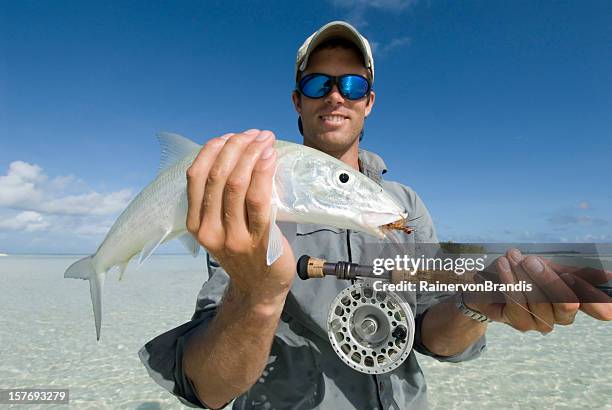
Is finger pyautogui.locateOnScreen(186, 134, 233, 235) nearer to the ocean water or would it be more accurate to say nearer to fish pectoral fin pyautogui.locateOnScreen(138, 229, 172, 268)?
fish pectoral fin pyautogui.locateOnScreen(138, 229, 172, 268)

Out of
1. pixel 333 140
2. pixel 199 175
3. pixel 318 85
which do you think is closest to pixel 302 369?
pixel 199 175

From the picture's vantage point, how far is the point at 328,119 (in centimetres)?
345

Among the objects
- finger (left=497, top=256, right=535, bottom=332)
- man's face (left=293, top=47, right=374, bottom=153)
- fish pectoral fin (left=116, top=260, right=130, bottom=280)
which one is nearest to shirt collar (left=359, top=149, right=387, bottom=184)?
man's face (left=293, top=47, right=374, bottom=153)

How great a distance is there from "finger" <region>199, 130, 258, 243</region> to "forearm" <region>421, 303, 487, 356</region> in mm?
1533

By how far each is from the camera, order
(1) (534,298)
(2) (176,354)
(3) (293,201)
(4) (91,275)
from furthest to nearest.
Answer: (4) (91,275)
(2) (176,354)
(3) (293,201)
(1) (534,298)

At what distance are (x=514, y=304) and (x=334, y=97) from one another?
7.32 ft

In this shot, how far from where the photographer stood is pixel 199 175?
1876 millimetres

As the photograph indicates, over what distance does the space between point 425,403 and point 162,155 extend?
7.84 feet

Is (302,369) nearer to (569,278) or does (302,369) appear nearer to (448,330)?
(448,330)

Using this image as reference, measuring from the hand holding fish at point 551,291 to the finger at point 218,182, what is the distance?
130 cm

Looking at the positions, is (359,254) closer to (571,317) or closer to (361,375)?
(361,375)

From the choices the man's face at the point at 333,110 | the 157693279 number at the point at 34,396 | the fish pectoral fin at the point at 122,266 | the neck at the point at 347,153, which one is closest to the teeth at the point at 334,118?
the man's face at the point at 333,110

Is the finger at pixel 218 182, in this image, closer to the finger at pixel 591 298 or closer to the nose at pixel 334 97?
the finger at pixel 591 298

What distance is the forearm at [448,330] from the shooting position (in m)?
2.49
